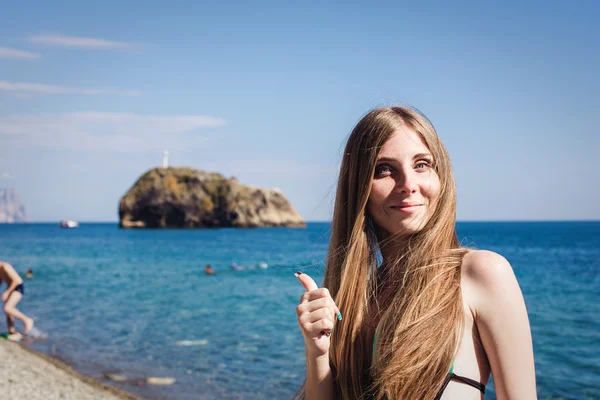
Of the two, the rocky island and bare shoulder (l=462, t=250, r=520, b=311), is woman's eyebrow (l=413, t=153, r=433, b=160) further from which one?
the rocky island

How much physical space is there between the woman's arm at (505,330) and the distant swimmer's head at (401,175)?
1.13 feet

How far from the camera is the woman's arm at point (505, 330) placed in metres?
1.92

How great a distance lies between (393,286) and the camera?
2332 mm

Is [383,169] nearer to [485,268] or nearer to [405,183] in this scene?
[405,183]

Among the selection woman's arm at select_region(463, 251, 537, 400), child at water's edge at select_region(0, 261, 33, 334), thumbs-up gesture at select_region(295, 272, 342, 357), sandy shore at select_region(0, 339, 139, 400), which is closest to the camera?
woman's arm at select_region(463, 251, 537, 400)

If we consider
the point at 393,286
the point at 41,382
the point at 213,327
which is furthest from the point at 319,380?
the point at 213,327

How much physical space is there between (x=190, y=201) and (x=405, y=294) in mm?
110387

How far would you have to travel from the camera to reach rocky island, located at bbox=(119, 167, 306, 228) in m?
108

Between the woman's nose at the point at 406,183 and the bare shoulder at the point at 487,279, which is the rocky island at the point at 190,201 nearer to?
the woman's nose at the point at 406,183

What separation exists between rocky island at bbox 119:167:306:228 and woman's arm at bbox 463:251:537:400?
108 m

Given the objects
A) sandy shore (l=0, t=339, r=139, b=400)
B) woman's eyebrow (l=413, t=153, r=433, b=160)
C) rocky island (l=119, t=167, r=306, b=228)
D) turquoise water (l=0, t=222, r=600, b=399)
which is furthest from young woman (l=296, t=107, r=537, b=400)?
rocky island (l=119, t=167, r=306, b=228)

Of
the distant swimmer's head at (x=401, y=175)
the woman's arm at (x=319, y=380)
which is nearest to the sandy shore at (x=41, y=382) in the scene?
the woman's arm at (x=319, y=380)

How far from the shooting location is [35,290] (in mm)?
26625

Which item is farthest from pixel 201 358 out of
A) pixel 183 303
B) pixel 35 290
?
→ pixel 35 290
